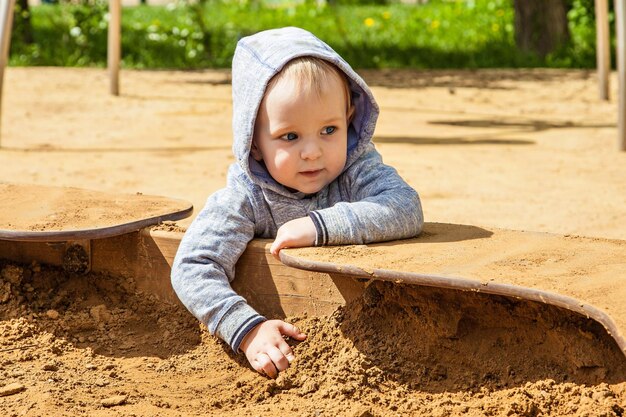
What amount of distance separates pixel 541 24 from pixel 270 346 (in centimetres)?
759

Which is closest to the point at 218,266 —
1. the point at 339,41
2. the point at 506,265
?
the point at 506,265

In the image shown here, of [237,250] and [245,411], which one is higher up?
[237,250]

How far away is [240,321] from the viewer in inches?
92.4

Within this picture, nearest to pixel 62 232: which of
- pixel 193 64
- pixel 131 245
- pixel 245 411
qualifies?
pixel 131 245

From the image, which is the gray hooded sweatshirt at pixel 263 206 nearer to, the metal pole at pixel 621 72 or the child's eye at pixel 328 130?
the child's eye at pixel 328 130

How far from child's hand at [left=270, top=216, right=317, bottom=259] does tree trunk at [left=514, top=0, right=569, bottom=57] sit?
292 inches

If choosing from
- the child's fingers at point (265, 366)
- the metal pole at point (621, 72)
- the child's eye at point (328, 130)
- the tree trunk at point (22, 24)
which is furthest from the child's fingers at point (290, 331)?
the tree trunk at point (22, 24)

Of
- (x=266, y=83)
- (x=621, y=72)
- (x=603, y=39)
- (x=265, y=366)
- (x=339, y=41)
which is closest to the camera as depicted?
(x=265, y=366)

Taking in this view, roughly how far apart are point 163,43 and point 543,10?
370cm

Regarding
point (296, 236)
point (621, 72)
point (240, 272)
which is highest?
point (621, 72)

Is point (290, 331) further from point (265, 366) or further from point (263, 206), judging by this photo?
point (263, 206)

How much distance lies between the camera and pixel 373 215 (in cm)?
239

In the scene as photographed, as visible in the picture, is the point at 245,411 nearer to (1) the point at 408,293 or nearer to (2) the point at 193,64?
(1) the point at 408,293

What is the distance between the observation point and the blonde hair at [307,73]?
2.44 meters
